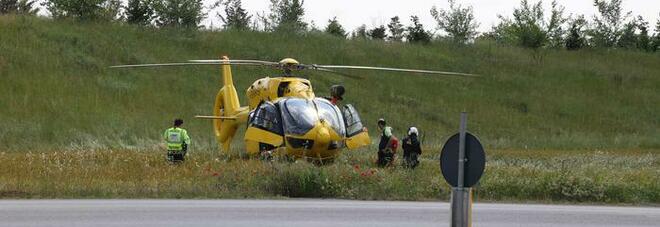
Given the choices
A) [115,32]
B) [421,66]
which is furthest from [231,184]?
[421,66]

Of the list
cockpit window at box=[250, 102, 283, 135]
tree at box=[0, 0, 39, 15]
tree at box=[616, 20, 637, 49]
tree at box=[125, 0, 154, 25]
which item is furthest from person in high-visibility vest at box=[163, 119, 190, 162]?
tree at box=[616, 20, 637, 49]

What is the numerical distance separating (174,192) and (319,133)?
18.1 ft

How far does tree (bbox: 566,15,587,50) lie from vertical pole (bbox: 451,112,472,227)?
6921 centimetres

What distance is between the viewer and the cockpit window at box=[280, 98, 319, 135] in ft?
77.7

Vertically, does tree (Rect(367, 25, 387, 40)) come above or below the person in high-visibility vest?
above

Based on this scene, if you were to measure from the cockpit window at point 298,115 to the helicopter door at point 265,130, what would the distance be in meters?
0.24

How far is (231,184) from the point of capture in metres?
19.8

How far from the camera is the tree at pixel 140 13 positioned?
6107 centimetres

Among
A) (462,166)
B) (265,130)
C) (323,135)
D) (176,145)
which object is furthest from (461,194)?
(176,145)

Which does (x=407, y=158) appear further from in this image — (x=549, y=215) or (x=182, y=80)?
(x=182, y=80)

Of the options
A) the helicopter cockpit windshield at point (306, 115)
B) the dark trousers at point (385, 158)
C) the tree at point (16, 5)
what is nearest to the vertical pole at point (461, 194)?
the helicopter cockpit windshield at point (306, 115)

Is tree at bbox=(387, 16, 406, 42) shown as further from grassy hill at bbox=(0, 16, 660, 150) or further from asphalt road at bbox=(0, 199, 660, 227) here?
asphalt road at bbox=(0, 199, 660, 227)

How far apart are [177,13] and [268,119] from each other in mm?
37739

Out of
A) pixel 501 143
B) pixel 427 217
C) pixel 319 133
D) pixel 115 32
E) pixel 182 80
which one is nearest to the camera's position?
pixel 427 217
